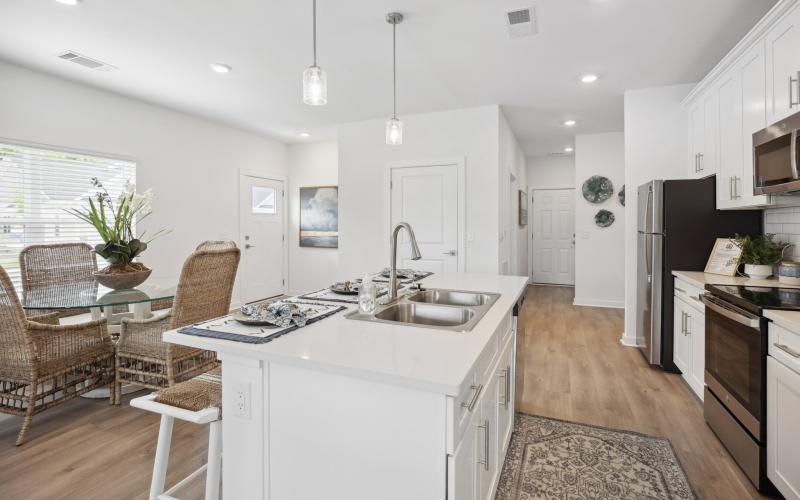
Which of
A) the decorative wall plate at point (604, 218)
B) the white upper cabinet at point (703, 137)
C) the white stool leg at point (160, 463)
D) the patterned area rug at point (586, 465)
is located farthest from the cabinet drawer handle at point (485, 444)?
the decorative wall plate at point (604, 218)

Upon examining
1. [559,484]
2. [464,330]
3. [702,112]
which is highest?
[702,112]

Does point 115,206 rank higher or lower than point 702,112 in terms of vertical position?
lower

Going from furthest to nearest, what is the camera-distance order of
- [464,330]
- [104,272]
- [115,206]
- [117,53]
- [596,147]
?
[596,147] < [115,206] < [117,53] < [104,272] < [464,330]

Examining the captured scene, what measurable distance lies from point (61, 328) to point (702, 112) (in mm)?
4936

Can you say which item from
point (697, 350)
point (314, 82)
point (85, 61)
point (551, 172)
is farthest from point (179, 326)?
point (551, 172)

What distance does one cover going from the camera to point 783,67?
2191mm

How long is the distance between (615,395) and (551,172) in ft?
19.2

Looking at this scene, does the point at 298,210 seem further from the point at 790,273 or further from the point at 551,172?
the point at 790,273

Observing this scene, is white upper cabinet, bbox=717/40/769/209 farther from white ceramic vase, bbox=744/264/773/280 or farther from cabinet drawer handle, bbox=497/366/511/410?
cabinet drawer handle, bbox=497/366/511/410

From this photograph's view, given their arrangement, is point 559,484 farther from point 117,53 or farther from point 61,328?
point 117,53

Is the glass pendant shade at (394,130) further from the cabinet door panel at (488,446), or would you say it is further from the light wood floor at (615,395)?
the light wood floor at (615,395)

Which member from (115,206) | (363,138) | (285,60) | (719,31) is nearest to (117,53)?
(285,60)

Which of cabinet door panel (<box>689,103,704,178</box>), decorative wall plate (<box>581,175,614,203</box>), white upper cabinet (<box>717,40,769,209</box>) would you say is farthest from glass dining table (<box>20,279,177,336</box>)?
decorative wall plate (<box>581,175,614,203</box>)

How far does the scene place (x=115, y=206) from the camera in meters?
4.34
